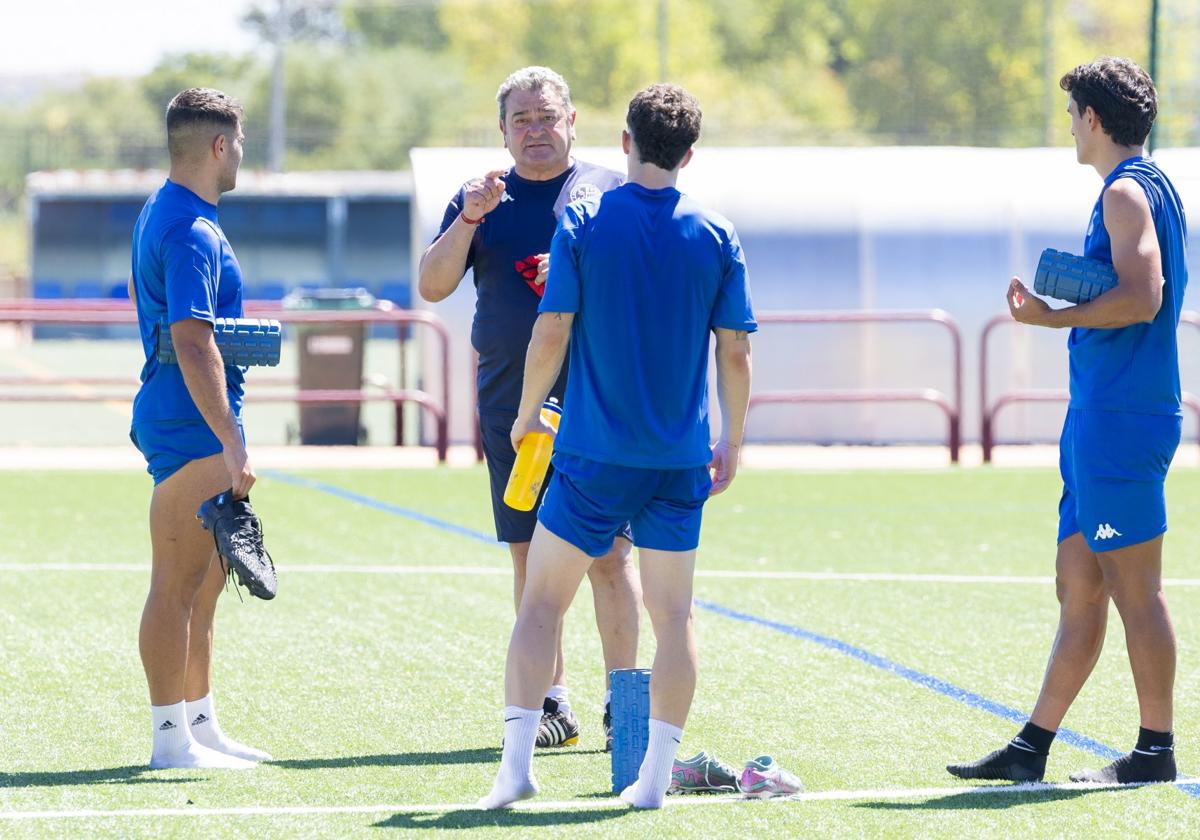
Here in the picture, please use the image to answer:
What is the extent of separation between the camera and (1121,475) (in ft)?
16.9

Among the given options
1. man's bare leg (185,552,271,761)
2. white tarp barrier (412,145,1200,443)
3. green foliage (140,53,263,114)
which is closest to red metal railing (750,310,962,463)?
white tarp barrier (412,145,1200,443)

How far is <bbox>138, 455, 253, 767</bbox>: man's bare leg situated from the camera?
216 inches

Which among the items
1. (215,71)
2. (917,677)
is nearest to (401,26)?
(215,71)

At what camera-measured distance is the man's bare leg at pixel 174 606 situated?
5492 millimetres

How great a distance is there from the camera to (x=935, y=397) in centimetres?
1499

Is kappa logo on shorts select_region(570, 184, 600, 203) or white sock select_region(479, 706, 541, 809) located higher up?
kappa logo on shorts select_region(570, 184, 600, 203)

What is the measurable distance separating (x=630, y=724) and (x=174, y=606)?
4.61 ft

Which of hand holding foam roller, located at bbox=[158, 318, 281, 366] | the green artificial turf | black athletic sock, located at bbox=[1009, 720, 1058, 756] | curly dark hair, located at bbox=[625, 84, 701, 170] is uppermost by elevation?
curly dark hair, located at bbox=[625, 84, 701, 170]

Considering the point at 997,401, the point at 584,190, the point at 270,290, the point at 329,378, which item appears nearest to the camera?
the point at 584,190

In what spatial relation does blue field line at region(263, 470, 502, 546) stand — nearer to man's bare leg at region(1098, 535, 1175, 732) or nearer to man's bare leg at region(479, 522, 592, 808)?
man's bare leg at region(479, 522, 592, 808)

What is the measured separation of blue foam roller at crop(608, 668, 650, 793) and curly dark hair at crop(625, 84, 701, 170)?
141cm

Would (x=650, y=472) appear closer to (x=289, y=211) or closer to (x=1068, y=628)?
(x=1068, y=628)

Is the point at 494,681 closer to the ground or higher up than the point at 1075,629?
closer to the ground

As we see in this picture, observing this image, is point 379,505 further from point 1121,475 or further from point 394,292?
point 394,292
